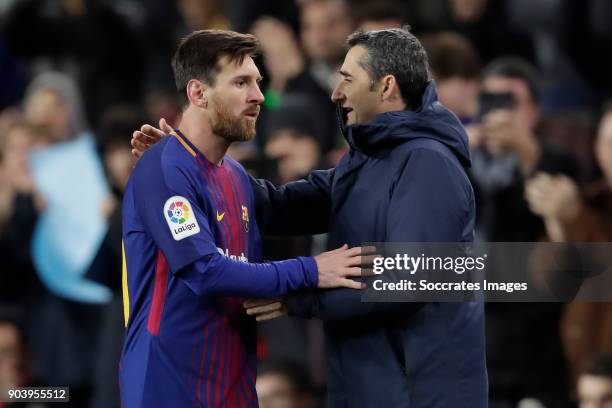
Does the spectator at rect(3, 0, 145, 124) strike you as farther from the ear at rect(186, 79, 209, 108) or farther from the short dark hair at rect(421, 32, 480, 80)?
the ear at rect(186, 79, 209, 108)

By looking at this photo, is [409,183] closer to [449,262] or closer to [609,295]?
[449,262]

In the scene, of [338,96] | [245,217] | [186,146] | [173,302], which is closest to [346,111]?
[338,96]

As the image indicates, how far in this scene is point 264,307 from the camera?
5.32 meters

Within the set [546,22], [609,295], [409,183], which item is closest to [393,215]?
[409,183]

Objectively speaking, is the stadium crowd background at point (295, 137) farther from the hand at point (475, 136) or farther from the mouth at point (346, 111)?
the mouth at point (346, 111)

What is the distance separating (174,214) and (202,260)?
0.65ft

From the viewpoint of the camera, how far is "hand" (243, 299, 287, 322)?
5.31m

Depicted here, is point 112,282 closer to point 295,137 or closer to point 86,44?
point 295,137

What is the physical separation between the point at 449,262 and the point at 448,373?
16.7 inches

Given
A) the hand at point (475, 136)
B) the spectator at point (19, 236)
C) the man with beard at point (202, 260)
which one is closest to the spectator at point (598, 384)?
the hand at point (475, 136)

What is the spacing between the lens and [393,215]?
530cm

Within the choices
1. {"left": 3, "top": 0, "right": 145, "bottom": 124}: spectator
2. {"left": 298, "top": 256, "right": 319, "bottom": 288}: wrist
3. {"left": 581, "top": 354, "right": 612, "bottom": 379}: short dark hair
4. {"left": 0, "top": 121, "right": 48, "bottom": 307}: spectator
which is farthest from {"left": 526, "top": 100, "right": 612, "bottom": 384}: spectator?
{"left": 3, "top": 0, "right": 145, "bottom": 124}: spectator

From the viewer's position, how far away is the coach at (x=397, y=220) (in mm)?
5281

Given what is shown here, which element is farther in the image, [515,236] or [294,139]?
[294,139]
